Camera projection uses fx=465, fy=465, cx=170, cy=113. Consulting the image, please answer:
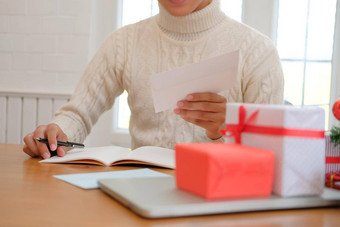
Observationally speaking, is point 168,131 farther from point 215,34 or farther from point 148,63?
point 215,34

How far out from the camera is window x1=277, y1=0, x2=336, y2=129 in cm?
253

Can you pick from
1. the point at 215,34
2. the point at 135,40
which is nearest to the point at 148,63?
the point at 135,40

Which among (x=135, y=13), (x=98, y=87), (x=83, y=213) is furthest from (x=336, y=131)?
(x=135, y=13)

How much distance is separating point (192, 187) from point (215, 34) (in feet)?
3.27

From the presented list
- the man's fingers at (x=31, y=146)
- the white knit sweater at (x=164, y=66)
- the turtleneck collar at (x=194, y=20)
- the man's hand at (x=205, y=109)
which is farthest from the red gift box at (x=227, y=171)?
the turtleneck collar at (x=194, y=20)

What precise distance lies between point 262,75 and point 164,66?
1.07ft

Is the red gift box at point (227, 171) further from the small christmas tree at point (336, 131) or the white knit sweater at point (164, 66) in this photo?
the white knit sweater at point (164, 66)

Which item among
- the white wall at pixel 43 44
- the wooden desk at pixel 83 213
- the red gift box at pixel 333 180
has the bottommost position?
the wooden desk at pixel 83 213

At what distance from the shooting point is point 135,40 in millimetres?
1640

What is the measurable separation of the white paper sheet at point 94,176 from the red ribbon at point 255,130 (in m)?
0.21

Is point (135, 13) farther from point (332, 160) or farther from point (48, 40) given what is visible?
point (332, 160)

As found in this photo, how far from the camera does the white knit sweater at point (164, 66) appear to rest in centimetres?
149

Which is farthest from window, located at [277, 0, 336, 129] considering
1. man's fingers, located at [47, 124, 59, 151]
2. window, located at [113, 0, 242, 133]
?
man's fingers, located at [47, 124, 59, 151]

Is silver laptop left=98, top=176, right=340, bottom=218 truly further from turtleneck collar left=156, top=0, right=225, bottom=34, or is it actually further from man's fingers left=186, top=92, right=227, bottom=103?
turtleneck collar left=156, top=0, right=225, bottom=34
